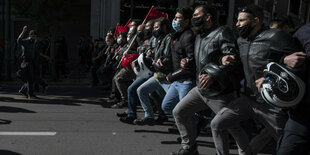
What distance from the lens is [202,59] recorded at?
156 inches

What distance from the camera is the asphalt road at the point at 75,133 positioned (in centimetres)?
479

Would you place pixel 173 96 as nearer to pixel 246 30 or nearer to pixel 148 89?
pixel 148 89

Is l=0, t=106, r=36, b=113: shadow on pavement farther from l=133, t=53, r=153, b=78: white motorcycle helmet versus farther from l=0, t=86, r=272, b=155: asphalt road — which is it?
l=133, t=53, r=153, b=78: white motorcycle helmet

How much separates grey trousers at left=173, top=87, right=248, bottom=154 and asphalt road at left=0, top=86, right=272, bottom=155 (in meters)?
0.63

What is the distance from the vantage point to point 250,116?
12.0ft

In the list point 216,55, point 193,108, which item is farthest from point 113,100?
point 216,55

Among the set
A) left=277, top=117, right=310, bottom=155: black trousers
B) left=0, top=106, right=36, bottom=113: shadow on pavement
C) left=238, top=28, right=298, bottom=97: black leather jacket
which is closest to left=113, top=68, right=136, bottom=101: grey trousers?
left=0, top=106, right=36, bottom=113: shadow on pavement

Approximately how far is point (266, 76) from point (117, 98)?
18.6 ft

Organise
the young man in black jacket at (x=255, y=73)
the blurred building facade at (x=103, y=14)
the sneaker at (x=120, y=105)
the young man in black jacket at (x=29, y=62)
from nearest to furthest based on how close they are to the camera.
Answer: the young man in black jacket at (x=255, y=73), the sneaker at (x=120, y=105), the young man in black jacket at (x=29, y=62), the blurred building facade at (x=103, y=14)

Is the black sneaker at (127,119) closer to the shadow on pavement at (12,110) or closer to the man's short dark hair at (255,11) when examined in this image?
the shadow on pavement at (12,110)

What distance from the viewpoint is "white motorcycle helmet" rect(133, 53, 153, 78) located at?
5809 mm

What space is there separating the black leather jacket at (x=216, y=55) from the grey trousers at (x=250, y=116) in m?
0.22

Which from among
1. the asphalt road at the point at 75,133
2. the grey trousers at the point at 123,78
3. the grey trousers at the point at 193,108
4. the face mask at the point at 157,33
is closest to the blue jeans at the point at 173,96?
the grey trousers at the point at 193,108

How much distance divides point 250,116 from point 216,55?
0.77 metres
